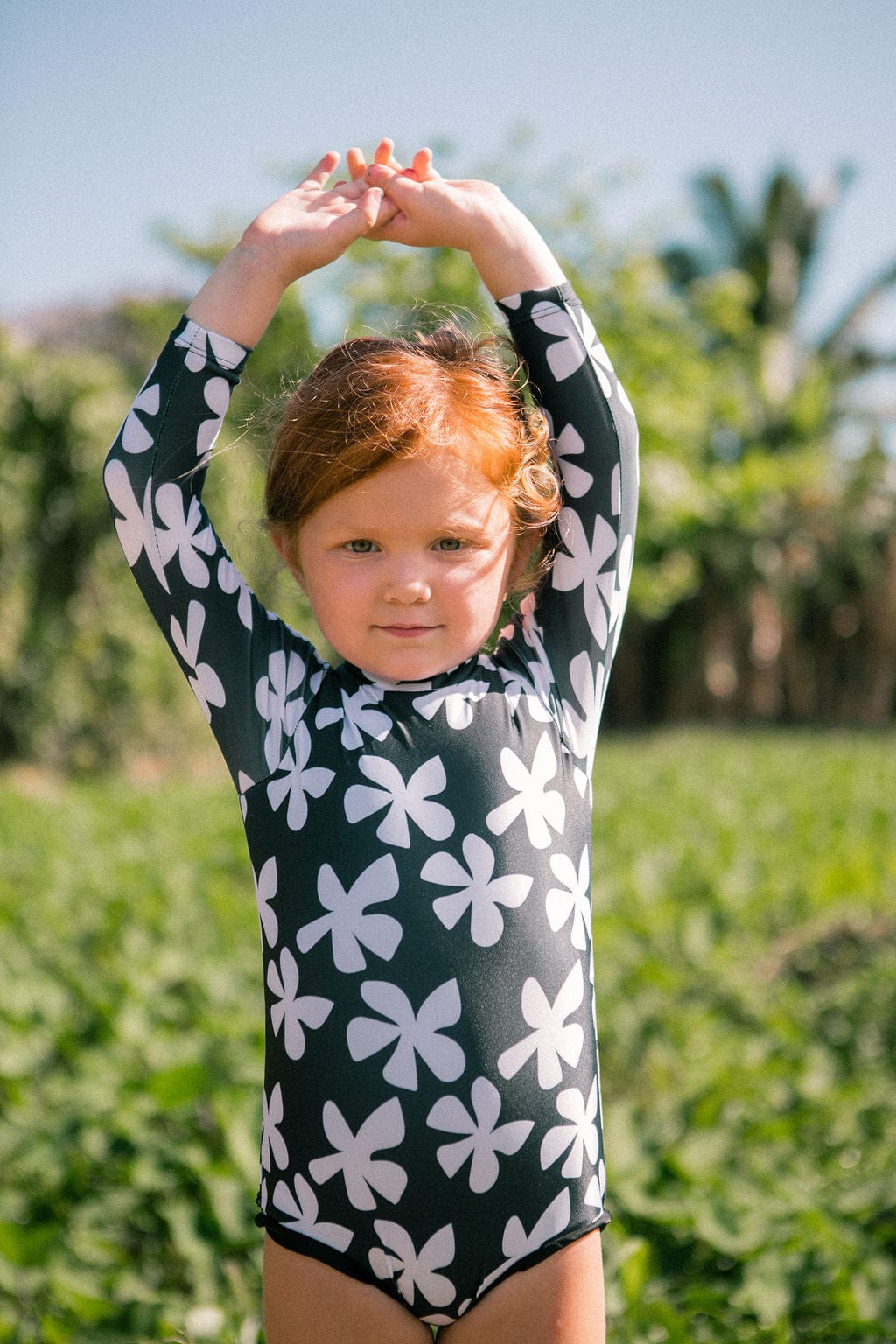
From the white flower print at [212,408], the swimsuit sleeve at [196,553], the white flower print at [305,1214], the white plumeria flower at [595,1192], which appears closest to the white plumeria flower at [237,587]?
Answer: the swimsuit sleeve at [196,553]

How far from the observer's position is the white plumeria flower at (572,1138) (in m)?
1.32

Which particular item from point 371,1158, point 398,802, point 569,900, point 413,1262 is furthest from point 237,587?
point 413,1262

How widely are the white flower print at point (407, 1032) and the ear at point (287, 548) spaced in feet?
1.67

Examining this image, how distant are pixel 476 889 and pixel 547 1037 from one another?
177mm

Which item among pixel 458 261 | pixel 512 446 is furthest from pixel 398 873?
pixel 458 261

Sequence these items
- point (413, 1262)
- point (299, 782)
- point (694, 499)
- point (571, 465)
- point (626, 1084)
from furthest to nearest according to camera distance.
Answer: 1. point (694, 499)
2. point (626, 1084)
3. point (571, 465)
4. point (299, 782)
5. point (413, 1262)

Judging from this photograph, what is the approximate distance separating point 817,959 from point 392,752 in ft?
10.4

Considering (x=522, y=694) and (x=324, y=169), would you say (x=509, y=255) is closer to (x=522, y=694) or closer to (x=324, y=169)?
(x=324, y=169)

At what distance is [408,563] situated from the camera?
137 centimetres

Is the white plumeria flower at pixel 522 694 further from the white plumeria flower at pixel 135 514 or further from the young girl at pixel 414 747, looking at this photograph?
the white plumeria flower at pixel 135 514

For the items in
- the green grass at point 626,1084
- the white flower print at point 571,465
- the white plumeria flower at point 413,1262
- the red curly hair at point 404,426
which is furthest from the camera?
the green grass at point 626,1084

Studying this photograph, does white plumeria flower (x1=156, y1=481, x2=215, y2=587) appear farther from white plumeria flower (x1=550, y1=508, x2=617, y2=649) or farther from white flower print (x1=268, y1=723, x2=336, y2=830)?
white plumeria flower (x1=550, y1=508, x2=617, y2=649)

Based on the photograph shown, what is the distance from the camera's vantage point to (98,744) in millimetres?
11242

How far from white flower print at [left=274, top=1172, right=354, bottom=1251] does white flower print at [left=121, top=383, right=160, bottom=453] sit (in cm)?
81
